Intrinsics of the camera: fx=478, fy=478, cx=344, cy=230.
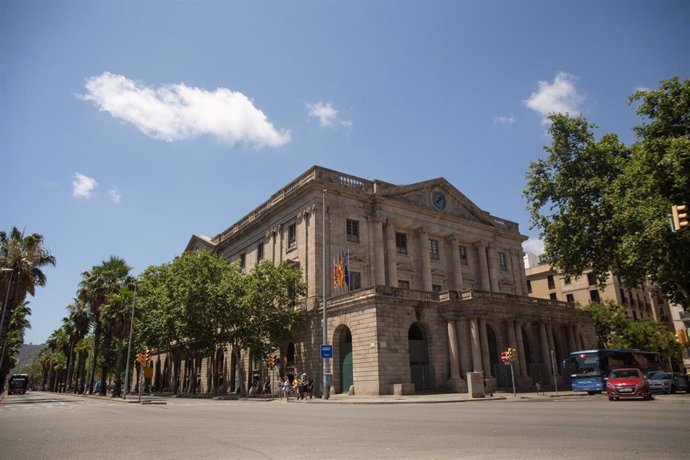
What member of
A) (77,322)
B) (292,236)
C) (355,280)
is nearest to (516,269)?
(355,280)

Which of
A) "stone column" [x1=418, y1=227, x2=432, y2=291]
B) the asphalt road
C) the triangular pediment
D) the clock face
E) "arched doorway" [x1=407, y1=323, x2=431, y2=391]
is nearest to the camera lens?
the asphalt road

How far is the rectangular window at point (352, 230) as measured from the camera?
40525 millimetres

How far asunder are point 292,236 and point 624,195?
2574 centimetres

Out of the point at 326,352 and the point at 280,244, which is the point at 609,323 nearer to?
the point at 280,244

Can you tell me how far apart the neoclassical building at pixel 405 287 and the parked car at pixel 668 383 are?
7.86m

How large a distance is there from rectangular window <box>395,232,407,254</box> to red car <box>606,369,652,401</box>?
22.2 m

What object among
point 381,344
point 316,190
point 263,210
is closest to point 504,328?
point 381,344

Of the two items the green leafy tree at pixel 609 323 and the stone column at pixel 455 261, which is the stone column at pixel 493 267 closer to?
the stone column at pixel 455 261

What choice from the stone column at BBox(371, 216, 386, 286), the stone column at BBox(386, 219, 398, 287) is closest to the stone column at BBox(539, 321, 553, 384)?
the stone column at BBox(386, 219, 398, 287)

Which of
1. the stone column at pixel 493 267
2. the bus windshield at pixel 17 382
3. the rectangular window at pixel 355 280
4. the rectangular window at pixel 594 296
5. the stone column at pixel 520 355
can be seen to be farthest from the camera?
the bus windshield at pixel 17 382

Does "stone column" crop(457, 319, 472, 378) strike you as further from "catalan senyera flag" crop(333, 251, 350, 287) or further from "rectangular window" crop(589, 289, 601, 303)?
"rectangular window" crop(589, 289, 601, 303)

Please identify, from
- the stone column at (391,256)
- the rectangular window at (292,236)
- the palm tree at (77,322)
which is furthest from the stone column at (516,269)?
the palm tree at (77,322)

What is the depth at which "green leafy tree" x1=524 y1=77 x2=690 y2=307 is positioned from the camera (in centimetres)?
2362

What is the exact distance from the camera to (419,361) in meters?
33.8
